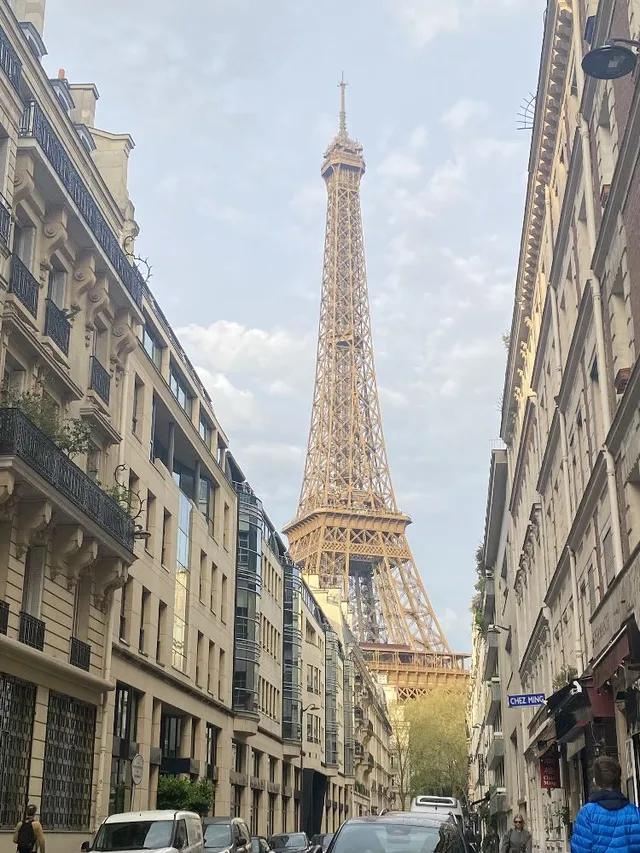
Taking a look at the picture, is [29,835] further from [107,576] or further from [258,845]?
[258,845]

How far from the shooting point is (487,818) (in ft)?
221

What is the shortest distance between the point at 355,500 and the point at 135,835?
11121 centimetres

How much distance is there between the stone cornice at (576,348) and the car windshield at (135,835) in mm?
12975

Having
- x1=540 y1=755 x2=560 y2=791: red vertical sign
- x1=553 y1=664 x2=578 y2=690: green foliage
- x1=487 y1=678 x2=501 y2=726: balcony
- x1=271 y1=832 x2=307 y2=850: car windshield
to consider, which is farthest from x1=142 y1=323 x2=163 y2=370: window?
x1=487 y1=678 x2=501 y2=726: balcony

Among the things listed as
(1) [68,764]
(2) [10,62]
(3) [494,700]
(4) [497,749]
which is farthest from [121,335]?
(3) [494,700]

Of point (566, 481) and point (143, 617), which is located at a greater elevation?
point (566, 481)

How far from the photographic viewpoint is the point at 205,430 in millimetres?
47688

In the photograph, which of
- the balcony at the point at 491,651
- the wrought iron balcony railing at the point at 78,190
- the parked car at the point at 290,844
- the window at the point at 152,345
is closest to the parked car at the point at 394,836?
the wrought iron balcony railing at the point at 78,190

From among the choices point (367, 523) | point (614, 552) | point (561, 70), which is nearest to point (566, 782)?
point (614, 552)

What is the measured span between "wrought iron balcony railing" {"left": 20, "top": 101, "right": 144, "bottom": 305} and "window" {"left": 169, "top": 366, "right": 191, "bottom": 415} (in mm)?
8761

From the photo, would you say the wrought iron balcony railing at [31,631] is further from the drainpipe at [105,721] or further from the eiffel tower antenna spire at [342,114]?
the eiffel tower antenna spire at [342,114]

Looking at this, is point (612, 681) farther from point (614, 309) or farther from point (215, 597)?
point (215, 597)

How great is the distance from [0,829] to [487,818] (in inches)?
2012

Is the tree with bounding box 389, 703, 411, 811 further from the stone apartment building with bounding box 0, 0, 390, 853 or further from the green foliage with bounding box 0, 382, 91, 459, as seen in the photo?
the green foliage with bounding box 0, 382, 91, 459
